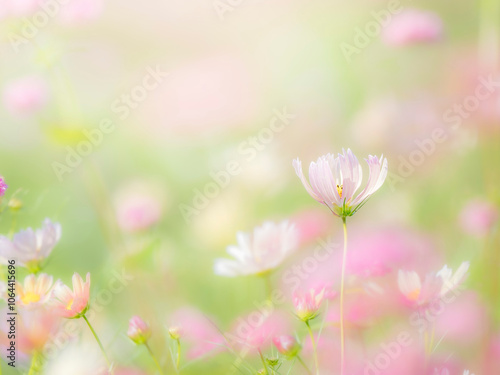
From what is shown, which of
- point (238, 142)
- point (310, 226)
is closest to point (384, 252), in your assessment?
point (310, 226)

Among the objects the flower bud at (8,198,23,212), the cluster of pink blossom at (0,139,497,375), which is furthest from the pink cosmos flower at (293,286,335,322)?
the flower bud at (8,198,23,212)

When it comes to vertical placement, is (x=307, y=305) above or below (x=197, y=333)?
above

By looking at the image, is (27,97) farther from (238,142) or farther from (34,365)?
(34,365)

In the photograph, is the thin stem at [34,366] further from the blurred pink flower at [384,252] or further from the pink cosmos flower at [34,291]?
the blurred pink flower at [384,252]

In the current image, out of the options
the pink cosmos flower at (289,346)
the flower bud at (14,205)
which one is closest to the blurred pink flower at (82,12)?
the flower bud at (14,205)

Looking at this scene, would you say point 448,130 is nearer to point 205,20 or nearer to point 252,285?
point 252,285

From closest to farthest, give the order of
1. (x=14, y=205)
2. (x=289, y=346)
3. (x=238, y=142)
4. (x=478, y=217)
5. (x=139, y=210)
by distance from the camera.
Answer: (x=289, y=346)
(x=14, y=205)
(x=478, y=217)
(x=139, y=210)
(x=238, y=142)

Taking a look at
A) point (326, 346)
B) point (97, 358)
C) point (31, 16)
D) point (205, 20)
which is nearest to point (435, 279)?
point (326, 346)

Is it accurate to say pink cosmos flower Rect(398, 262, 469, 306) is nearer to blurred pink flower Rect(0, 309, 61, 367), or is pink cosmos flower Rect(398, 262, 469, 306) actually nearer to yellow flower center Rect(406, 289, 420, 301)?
yellow flower center Rect(406, 289, 420, 301)
